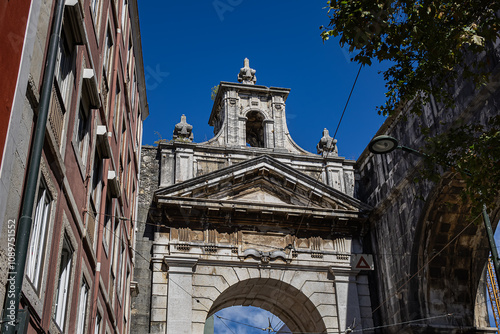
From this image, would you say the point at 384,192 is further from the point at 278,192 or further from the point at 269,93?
the point at 269,93

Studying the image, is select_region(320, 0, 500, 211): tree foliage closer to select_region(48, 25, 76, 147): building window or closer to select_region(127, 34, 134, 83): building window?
select_region(48, 25, 76, 147): building window

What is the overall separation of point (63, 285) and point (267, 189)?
10.6 metres

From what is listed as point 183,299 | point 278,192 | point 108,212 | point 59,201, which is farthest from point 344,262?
point 59,201

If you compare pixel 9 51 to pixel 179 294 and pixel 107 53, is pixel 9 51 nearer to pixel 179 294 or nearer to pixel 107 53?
pixel 107 53

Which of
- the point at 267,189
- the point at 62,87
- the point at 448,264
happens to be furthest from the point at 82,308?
the point at 448,264

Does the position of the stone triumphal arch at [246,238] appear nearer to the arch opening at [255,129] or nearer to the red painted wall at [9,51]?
the arch opening at [255,129]

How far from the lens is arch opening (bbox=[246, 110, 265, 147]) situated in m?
21.6

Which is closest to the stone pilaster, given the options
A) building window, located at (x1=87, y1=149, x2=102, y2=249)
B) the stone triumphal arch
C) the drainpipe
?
the stone triumphal arch

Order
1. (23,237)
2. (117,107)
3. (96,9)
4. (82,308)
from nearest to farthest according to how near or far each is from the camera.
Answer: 1. (23,237)
2. (82,308)
3. (96,9)
4. (117,107)

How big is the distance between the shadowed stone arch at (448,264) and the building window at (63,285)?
32.3 ft

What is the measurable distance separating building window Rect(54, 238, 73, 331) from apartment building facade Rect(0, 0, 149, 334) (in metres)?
0.02

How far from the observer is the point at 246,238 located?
18656 millimetres

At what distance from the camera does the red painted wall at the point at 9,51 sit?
21.2 feet

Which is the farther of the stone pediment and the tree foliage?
the stone pediment
